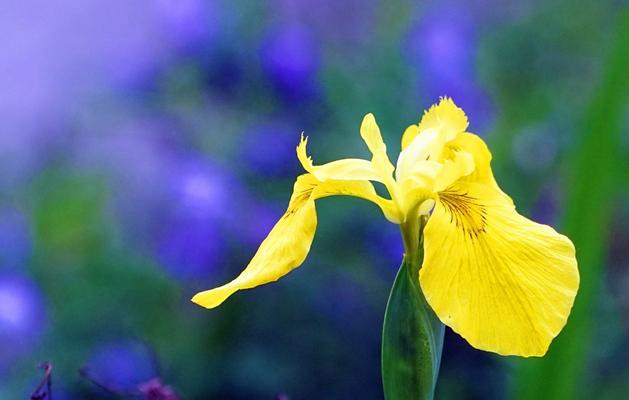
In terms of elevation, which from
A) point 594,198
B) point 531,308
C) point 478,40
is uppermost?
point 478,40

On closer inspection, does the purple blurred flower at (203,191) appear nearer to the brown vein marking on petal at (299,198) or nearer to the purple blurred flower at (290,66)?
the purple blurred flower at (290,66)

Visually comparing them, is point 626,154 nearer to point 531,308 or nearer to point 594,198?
point 594,198

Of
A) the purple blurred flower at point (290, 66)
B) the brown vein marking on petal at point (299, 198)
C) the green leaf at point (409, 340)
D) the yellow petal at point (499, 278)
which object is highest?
the purple blurred flower at point (290, 66)

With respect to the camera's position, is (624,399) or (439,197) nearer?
(439,197)

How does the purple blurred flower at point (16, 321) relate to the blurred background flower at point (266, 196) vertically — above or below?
below

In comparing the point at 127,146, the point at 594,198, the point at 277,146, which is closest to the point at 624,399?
the point at 594,198

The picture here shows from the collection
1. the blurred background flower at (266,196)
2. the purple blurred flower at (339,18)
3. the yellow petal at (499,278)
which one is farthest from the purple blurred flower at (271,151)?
the yellow petal at (499,278)
